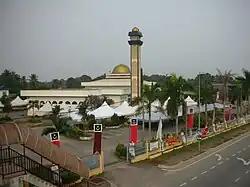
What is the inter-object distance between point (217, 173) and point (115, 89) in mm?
41129

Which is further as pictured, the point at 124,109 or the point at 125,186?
the point at 124,109

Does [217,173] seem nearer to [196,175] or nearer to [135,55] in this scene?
[196,175]

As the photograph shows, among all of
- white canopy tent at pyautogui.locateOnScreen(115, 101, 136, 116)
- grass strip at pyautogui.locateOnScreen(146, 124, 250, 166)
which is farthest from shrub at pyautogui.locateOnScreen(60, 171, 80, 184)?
white canopy tent at pyautogui.locateOnScreen(115, 101, 136, 116)

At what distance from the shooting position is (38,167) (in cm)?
1188

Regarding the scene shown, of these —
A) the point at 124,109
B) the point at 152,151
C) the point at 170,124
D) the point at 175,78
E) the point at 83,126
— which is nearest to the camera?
the point at 152,151

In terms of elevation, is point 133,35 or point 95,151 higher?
point 133,35

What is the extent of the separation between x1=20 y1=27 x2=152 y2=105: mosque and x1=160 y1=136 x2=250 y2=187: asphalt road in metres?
30.7

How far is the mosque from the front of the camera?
5203 centimetres

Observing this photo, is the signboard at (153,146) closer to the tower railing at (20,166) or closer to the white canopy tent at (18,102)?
the tower railing at (20,166)

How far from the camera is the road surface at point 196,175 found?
53.3 feet

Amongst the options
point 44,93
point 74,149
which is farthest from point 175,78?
point 44,93

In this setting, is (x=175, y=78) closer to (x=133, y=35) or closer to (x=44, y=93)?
(x=133, y=35)

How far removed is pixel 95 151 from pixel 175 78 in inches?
445

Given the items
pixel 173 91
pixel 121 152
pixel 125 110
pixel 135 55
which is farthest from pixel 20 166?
pixel 135 55
